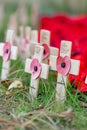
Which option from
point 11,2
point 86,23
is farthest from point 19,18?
point 11,2

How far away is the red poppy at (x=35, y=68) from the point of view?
197 centimetres

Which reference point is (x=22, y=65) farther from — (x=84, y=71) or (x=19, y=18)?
(x=19, y=18)

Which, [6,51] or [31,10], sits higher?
[31,10]

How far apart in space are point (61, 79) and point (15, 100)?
183 mm

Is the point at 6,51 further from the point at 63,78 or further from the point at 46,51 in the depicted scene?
the point at 63,78

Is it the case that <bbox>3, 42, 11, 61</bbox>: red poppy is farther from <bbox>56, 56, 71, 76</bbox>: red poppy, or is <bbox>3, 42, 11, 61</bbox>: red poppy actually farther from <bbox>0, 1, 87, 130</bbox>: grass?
<bbox>56, 56, 71, 76</bbox>: red poppy

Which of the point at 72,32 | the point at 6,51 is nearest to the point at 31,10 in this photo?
the point at 72,32

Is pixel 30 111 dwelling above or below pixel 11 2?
below

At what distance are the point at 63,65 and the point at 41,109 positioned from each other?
19cm

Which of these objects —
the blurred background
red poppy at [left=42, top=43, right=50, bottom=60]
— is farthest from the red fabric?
the blurred background

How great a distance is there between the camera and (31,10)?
184 inches

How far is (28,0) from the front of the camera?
566cm

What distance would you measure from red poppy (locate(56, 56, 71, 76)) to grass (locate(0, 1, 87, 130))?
0.23 feet

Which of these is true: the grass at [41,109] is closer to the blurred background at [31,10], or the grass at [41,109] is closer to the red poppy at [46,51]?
the red poppy at [46,51]
